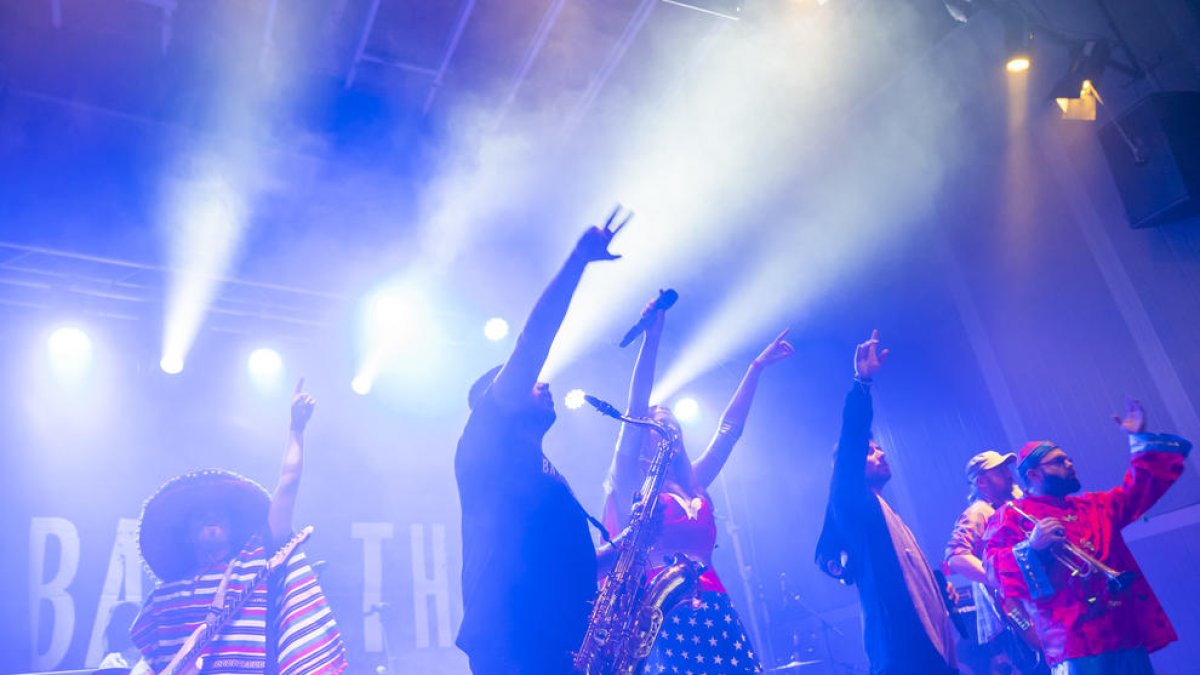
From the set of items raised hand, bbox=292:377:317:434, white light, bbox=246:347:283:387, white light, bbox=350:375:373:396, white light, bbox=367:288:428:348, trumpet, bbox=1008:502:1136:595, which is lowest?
trumpet, bbox=1008:502:1136:595

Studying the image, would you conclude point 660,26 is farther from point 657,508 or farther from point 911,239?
point 657,508

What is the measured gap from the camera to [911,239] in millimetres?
8977

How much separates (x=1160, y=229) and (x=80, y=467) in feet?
36.0

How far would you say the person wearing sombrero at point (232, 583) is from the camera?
346 centimetres

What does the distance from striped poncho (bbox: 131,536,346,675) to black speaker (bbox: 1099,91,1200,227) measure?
7.06 meters

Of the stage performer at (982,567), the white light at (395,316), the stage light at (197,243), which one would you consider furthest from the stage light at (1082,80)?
the stage light at (197,243)

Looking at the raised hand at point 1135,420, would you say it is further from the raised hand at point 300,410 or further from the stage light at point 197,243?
the stage light at point 197,243

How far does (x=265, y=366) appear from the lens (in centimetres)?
942

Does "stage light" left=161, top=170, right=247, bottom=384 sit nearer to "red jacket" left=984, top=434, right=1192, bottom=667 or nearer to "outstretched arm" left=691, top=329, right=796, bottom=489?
"outstretched arm" left=691, top=329, right=796, bottom=489

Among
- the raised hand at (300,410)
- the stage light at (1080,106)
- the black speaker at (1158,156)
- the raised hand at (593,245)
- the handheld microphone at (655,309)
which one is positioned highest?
the stage light at (1080,106)

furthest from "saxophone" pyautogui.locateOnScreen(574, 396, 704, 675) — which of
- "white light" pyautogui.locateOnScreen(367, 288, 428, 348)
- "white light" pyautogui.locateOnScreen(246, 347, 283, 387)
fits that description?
"white light" pyautogui.locateOnScreen(246, 347, 283, 387)

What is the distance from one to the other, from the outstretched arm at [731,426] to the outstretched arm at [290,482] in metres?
2.29

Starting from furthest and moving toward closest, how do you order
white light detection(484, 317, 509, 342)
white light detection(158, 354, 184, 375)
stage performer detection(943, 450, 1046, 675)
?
1. white light detection(484, 317, 509, 342)
2. white light detection(158, 354, 184, 375)
3. stage performer detection(943, 450, 1046, 675)

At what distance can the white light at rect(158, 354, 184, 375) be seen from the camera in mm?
8568
